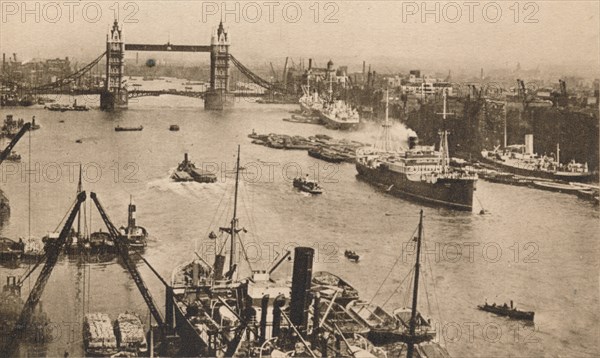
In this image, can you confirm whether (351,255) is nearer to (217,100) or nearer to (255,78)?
(255,78)

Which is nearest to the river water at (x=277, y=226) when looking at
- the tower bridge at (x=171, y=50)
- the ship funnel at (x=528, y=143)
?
the tower bridge at (x=171, y=50)

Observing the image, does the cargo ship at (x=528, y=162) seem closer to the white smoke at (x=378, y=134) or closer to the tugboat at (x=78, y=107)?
the white smoke at (x=378, y=134)

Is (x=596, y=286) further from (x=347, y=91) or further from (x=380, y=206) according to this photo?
(x=347, y=91)

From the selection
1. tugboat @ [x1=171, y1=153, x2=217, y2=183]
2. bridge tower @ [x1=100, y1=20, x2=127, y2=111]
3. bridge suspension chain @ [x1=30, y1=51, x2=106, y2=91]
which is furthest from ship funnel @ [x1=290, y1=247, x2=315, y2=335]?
bridge suspension chain @ [x1=30, y1=51, x2=106, y2=91]

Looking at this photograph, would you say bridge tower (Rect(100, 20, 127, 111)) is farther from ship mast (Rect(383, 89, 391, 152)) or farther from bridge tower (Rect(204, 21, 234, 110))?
ship mast (Rect(383, 89, 391, 152))

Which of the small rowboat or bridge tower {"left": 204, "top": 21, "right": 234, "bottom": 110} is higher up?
bridge tower {"left": 204, "top": 21, "right": 234, "bottom": 110}
